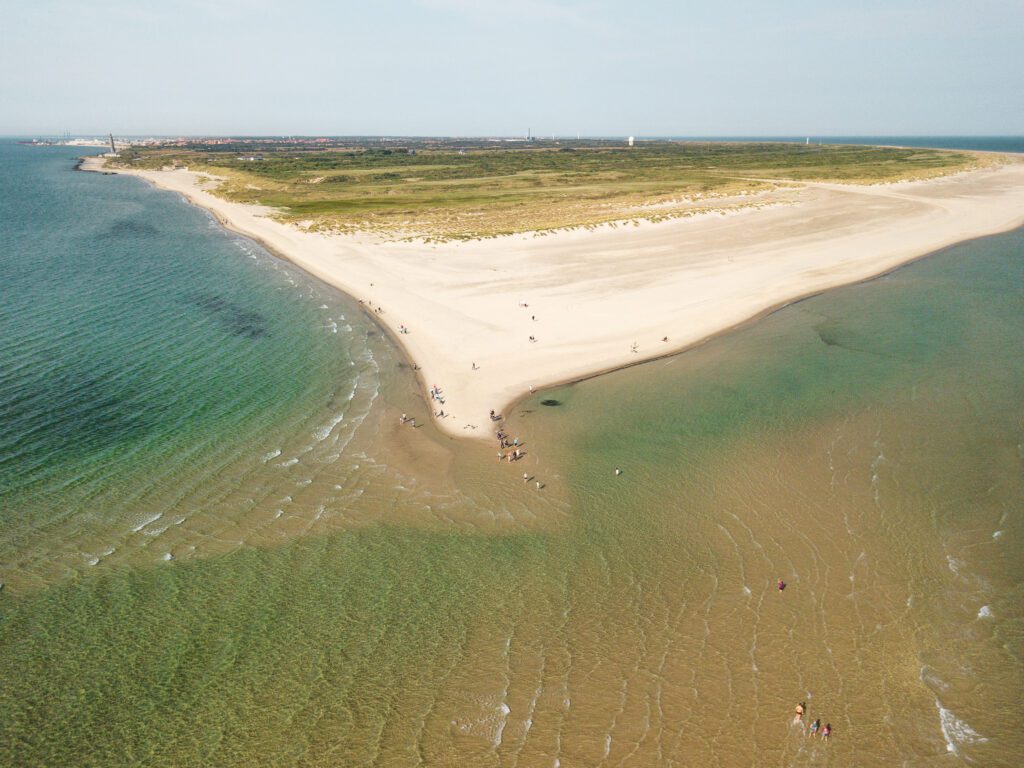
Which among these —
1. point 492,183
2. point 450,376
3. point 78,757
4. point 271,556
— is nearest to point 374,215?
point 492,183

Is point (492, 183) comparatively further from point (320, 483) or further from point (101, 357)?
point (320, 483)

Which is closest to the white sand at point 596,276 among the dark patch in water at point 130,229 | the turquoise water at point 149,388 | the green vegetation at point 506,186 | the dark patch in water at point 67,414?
the turquoise water at point 149,388

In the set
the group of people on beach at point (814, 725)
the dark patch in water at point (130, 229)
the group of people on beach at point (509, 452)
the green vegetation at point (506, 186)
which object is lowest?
the group of people on beach at point (814, 725)

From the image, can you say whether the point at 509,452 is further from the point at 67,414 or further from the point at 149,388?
the point at 67,414

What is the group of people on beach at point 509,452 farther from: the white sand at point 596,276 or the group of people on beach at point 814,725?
the group of people on beach at point 814,725

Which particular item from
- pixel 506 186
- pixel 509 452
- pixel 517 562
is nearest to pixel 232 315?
pixel 509 452

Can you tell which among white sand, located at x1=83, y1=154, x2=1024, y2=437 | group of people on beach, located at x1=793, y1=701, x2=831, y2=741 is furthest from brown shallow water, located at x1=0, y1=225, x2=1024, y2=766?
white sand, located at x1=83, y1=154, x2=1024, y2=437
